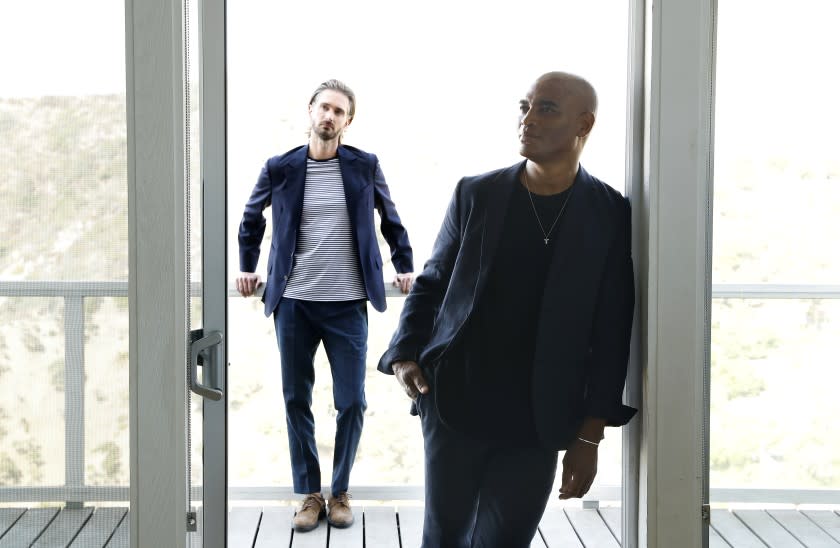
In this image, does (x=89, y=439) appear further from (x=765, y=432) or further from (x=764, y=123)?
(x=764, y=123)

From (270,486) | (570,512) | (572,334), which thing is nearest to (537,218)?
(572,334)

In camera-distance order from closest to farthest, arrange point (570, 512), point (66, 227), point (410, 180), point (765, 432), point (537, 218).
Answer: point (66, 227) < point (765, 432) < point (537, 218) < point (410, 180) < point (570, 512)

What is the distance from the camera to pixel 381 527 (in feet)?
9.32

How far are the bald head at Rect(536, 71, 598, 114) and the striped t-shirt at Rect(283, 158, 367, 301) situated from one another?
112 centimetres

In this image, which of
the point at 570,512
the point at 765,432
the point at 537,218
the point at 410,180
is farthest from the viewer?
the point at 570,512

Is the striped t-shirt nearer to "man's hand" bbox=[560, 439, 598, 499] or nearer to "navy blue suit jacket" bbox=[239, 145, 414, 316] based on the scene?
"navy blue suit jacket" bbox=[239, 145, 414, 316]

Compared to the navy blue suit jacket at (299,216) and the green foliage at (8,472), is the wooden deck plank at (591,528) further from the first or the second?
the green foliage at (8,472)

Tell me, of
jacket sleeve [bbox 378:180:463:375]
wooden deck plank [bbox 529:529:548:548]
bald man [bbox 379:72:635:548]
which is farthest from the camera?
wooden deck plank [bbox 529:529:548:548]

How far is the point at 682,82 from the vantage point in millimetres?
1608

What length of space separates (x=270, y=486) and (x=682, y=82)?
86.8 inches

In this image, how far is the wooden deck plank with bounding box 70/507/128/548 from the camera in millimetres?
1617

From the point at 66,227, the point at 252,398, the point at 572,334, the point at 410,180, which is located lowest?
the point at 252,398

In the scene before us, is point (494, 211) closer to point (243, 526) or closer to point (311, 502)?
point (311, 502)

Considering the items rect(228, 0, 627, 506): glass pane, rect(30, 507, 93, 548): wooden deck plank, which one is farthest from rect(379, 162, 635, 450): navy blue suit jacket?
rect(30, 507, 93, 548): wooden deck plank
